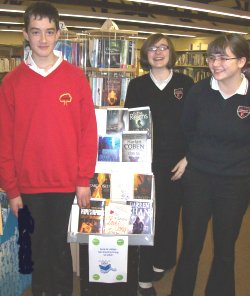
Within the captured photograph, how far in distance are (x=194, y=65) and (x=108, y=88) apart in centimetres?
740

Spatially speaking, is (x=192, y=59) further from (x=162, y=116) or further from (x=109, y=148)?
(x=109, y=148)

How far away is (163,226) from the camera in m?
2.30

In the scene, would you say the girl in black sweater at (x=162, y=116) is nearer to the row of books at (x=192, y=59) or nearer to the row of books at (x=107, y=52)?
the row of books at (x=107, y=52)

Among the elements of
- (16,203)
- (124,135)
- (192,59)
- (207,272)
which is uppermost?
(192,59)

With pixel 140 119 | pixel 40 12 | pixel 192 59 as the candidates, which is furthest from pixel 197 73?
pixel 40 12

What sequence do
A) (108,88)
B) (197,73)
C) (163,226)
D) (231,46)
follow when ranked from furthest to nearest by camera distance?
(197,73) < (108,88) < (163,226) < (231,46)

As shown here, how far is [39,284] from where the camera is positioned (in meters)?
1.95

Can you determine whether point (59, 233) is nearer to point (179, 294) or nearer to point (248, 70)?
point (179, 294)

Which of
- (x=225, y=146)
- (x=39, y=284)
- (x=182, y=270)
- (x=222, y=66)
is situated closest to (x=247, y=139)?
(x=225, y=146)

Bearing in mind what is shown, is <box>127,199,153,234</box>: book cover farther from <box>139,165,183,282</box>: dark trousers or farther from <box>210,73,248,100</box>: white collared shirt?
<box>210,73,248,100</box>: white collared shirt

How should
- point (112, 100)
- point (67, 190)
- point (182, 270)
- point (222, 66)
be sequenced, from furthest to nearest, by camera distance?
point (112, 100) < point (182, 270) < point (67, 190) < point (222, 66)

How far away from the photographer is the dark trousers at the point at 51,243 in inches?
71.1

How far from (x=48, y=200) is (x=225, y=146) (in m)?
0.94

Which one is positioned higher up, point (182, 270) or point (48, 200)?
point (48, 200)
